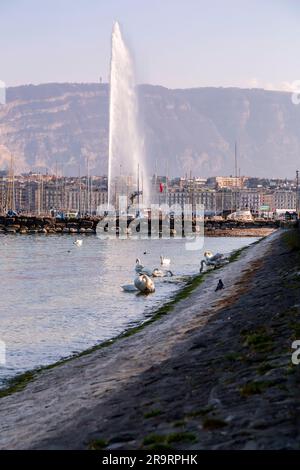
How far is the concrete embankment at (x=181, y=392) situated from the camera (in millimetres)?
10922

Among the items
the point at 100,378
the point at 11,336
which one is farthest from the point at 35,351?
the point at 100,378

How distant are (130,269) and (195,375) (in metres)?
47.0

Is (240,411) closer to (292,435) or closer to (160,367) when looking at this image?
(292,435)

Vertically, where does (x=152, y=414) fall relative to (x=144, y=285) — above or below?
above

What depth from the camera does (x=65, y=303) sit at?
1465 inches

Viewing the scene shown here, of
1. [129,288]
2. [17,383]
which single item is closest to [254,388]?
[17,383]

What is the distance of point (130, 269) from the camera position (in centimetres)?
6138

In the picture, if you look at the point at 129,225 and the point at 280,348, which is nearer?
the point at 280,348

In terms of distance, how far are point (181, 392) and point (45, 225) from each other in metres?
136

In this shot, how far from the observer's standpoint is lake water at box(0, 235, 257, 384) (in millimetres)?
24734

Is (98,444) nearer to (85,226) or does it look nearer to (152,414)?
(152,414)

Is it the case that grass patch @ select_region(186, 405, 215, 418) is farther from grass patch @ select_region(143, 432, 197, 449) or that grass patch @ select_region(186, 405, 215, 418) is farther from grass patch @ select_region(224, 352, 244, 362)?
grass patch @ select_region(224, 352, 244, 362)

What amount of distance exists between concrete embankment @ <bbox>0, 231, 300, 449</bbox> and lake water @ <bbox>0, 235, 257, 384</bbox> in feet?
8.68

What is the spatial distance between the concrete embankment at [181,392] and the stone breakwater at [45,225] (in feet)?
386
